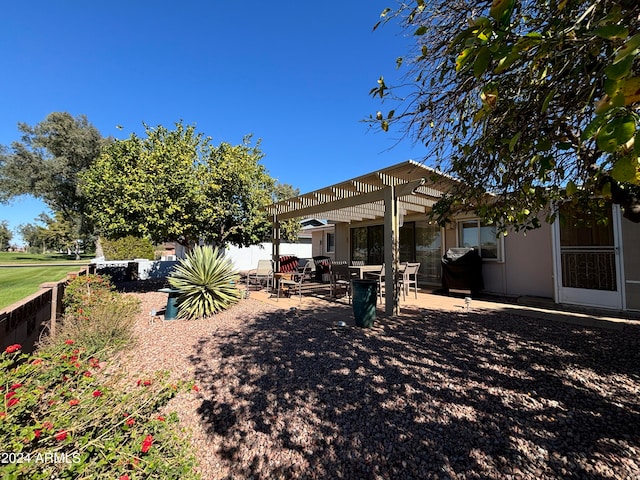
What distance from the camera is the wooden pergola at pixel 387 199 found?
623cm

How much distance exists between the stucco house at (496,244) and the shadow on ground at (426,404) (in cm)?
225

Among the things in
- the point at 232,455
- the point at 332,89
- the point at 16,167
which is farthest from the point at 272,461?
the point at 16,167

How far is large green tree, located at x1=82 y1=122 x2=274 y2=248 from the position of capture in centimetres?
923

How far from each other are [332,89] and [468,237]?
22.7 feet

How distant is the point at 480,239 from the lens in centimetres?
938

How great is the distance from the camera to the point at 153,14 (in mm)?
8141

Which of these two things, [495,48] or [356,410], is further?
[356,410]

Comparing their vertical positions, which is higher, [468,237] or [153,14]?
[153,14]

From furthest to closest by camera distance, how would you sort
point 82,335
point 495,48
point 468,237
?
point 468,237
point 82,335
point 495,48

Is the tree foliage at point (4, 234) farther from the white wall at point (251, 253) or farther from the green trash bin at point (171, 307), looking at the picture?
the green trash bin at point (171, 307)

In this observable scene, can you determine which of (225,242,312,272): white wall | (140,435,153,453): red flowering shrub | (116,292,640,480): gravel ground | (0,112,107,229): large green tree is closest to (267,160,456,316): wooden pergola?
(116,292,640,480): gravel ground

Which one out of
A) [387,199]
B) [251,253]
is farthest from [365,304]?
[251,253]

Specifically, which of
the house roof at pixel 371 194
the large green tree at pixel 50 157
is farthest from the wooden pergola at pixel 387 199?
the large green tree at pixel 50 157

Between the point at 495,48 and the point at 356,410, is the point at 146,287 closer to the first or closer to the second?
the point at 356,410
